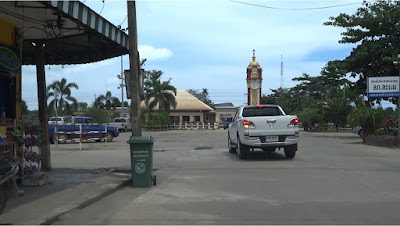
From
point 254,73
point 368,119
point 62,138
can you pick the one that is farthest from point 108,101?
point 368,119

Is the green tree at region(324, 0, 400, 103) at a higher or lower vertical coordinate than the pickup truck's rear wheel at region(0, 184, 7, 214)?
higher

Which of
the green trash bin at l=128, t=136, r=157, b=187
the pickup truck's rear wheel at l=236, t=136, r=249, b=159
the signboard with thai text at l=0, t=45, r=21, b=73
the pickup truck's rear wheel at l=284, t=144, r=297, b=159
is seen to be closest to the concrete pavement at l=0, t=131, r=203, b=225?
the green trash bin at l=128, t=136, r=157, b=187

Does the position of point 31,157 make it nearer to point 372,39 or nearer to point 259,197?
point 259,197

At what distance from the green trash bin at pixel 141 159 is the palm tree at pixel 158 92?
5470 centimetres

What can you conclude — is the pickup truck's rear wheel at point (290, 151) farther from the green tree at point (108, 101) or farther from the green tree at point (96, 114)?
the green tree at point (108, 101)

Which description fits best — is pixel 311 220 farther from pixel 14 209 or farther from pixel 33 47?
pixel 33 47

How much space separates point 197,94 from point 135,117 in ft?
367

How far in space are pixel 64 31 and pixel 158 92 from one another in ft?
176

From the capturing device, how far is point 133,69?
1173 cm

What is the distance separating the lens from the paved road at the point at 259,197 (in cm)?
767

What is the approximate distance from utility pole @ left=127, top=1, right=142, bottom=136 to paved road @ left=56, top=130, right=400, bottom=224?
1666mm

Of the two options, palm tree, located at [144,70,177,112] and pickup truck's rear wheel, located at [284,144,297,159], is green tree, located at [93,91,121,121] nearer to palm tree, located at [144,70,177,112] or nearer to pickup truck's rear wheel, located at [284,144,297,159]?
palm tree, located at [144,70,177,112]

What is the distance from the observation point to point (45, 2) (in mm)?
7609

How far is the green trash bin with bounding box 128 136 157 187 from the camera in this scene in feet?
36.3
